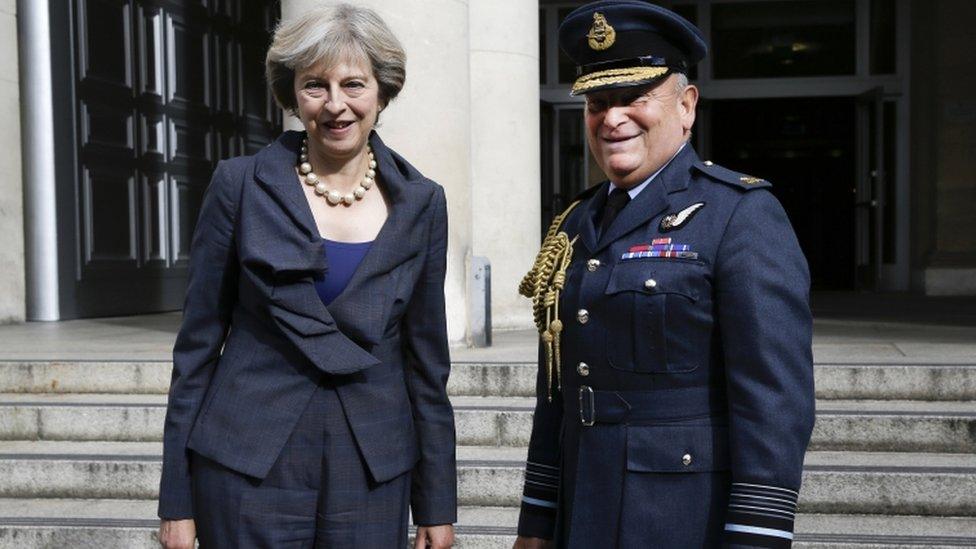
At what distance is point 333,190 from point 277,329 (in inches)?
11.5

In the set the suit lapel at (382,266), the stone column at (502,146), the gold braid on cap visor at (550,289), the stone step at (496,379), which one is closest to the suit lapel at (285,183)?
the suit lapel at (382,266)

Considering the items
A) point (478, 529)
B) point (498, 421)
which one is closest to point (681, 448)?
point (478, 529)

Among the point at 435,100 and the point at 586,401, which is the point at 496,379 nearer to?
the point at 435,100

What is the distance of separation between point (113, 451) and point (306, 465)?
10.2 feet

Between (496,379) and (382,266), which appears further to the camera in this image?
(496,379)

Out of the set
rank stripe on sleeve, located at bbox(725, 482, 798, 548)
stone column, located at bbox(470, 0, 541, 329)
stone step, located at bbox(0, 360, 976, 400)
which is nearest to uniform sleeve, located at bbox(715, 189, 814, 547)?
rank stripe on sleeve, located at bbox(725, 482, 798, 548)

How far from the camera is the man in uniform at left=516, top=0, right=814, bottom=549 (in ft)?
6.61

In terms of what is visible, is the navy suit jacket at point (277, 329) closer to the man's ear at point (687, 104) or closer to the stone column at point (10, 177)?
the man's ear at point (687, 104)

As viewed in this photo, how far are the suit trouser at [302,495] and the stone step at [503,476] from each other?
8.06 feet

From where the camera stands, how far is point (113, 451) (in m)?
5.38

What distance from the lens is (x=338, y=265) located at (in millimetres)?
2531

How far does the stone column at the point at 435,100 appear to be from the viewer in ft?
22.0

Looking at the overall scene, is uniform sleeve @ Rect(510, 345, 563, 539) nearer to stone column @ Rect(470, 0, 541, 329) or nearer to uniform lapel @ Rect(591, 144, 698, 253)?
uniform lapel @ Rect(591, 144, 698, 253)

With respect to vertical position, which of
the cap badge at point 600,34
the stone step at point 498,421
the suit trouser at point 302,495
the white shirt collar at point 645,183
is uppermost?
the cap badge at point 600,34
